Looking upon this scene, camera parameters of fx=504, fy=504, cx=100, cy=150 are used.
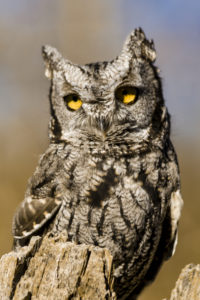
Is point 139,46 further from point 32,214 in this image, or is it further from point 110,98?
point 32,214

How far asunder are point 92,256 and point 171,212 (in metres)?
0.88

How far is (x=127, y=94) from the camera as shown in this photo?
8.55 feet

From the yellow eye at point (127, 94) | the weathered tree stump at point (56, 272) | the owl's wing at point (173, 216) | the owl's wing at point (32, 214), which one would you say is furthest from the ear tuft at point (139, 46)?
the weathered tree stump at point (56, 272)

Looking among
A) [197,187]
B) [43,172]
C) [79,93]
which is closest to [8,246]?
[197,187]

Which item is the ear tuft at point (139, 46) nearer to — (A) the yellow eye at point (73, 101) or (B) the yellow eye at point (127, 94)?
(B) the yellow eye at point (127, 94)

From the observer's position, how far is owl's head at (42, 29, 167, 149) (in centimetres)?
250

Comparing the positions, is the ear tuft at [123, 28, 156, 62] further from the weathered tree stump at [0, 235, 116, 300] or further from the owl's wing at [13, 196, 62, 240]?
the weathered tree stump at [0, 235, 116, 300]

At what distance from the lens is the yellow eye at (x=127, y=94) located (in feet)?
8.45

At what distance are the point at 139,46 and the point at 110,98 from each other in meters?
0.44

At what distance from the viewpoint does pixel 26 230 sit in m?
2.68

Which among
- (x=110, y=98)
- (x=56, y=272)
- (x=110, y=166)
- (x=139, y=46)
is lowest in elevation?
(x=56, y=272)

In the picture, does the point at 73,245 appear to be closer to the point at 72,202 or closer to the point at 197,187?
the point at 72,202

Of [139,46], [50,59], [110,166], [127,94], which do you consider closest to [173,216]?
[110,166]

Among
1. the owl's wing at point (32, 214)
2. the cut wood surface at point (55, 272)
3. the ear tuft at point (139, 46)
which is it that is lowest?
the cut wood surface at point (55, 272)
